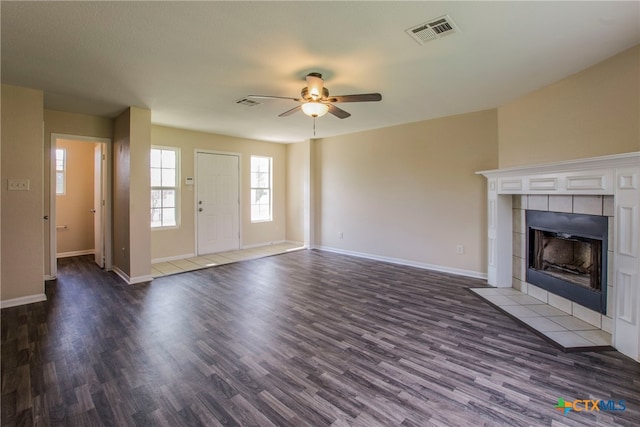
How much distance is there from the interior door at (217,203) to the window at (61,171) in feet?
9.03

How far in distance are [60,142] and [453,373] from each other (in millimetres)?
7777

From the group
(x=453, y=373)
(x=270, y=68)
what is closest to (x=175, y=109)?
(x=270, y=68)

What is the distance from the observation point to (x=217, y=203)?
6.30 metres

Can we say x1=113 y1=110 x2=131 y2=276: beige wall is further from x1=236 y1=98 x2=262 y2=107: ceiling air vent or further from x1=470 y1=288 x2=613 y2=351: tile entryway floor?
x1=470 y1=288 x2=613 y2=351: tile entryway floor

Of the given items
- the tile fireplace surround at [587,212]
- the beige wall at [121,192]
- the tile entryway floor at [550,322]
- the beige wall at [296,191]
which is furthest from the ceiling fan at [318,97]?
the beige wall at [296,191]

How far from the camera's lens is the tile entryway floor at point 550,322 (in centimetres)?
250

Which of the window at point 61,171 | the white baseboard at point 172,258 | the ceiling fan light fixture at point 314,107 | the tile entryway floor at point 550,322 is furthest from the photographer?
the window at point 61,171

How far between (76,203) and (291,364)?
640 cm

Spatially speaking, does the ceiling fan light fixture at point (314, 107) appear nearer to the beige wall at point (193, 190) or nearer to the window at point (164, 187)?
the beige wall at point (193, 190)

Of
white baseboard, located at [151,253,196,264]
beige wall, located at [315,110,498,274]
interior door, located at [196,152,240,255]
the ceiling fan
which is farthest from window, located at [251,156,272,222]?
the ceiling fan

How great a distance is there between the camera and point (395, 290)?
3.93 meters

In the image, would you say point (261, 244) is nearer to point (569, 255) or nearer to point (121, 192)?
point (121, 192)

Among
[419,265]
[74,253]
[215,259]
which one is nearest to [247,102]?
[215,259]

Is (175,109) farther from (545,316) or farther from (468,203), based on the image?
(545,316)
